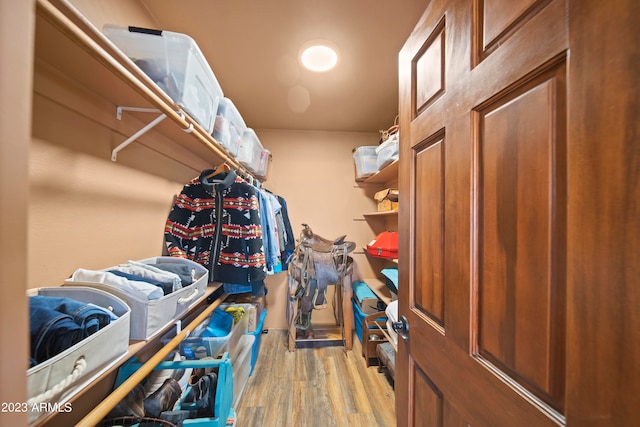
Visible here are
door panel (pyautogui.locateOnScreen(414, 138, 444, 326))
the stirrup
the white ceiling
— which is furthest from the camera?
the stirrup

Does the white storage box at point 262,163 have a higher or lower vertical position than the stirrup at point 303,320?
higher

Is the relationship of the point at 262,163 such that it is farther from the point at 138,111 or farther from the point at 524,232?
the point at 524,232

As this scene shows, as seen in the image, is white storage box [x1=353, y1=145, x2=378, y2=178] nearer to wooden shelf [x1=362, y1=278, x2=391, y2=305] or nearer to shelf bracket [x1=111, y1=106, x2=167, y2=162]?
wooden shelf [x1=362, y1=278, x2=391, y2=305]

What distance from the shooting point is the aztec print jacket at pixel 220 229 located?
4.28 ft

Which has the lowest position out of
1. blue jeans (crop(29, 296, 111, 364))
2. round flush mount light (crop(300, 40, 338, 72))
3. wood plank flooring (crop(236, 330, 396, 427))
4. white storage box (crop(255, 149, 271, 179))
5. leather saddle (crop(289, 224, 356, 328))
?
wood plank flooring (crop(236, 330, 396, 427))

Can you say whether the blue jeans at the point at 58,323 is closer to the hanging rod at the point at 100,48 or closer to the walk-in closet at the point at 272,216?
the walk-in closet at the point at 272,216

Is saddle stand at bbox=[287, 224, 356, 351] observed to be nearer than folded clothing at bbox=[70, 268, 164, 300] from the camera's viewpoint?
No

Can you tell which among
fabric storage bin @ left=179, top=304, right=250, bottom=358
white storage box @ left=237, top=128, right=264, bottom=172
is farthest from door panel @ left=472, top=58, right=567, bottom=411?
white storage box @ left=237, top=128, right=264, bottom=172

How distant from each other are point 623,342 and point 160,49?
152 cm

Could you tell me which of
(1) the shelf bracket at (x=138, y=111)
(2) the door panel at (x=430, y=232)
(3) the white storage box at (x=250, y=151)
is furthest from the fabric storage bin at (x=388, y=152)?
(1) the shelf bracket at (x=138, y=111)

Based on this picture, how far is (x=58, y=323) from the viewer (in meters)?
0.51

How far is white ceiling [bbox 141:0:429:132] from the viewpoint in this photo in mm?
1125

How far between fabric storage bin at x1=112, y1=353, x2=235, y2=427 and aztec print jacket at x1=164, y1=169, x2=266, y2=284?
1.41 ft

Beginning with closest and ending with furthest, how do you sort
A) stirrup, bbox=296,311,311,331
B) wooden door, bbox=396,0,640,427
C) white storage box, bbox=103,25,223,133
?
wooden door, bbox=396,0,640,427
white storage box, bbox=103,25,223,133
stirrup, bbox=296,311,311,331
